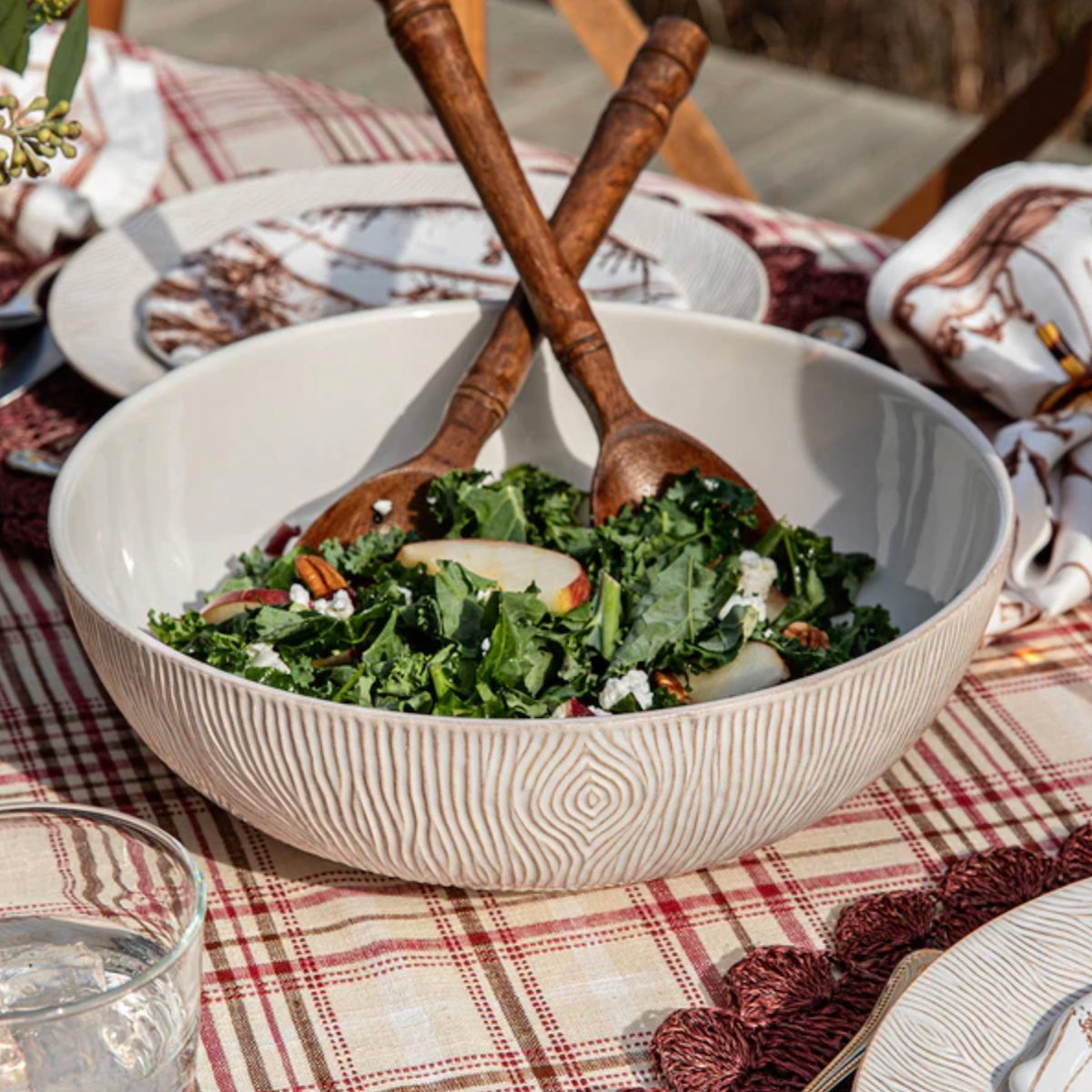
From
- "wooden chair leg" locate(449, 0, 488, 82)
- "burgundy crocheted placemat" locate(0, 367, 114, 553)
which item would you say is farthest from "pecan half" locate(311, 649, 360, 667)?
"wooden chair leg" locate(449, 0, 488, 82)

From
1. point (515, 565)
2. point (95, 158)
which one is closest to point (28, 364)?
point (95, 158)

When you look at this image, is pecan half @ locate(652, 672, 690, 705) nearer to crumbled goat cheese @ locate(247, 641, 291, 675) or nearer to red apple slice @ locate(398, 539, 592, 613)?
red apple slice @ locate(398, 539, 592, 613)

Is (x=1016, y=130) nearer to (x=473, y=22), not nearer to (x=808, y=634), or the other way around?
(x=473, y=22)

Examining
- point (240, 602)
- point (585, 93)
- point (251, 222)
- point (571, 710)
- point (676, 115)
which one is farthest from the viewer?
point (585, 93)

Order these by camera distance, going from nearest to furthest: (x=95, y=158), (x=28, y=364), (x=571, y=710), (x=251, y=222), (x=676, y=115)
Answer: (x=571, y=710)
(x=28, y=364)
(x=251, y=222)
(x=95, y=158)
(x=676, y=115)

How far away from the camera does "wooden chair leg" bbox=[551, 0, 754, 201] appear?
175 centimetres

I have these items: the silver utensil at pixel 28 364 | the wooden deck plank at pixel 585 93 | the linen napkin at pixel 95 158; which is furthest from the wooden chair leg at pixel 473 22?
the wooden deck plank at pixel 585 93

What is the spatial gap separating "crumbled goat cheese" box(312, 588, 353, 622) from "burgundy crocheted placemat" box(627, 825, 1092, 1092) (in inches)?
9.4

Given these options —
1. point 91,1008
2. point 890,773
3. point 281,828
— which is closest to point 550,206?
point 890,773

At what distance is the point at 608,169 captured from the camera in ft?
3.20

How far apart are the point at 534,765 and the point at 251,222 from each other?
2.64 ft

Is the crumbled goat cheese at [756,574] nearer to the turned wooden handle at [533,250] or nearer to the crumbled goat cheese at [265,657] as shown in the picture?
the turned wooden handle at [533,250]

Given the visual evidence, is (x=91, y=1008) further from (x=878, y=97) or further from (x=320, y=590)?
(x=878, y=97)

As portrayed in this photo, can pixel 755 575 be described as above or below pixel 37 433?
above
